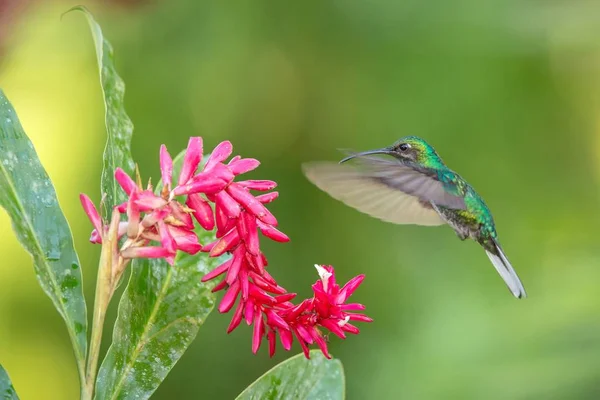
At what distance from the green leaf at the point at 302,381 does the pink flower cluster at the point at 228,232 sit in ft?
0.23

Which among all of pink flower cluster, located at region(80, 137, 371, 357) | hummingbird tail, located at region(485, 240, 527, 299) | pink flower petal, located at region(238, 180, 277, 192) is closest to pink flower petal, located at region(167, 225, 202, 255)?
pink flower cluster, located at region(80, 137, 371, 357)

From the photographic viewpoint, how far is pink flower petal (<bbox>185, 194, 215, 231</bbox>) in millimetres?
949

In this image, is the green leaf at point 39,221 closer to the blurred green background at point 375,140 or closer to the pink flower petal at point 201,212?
the pink flower petal at point 201,212

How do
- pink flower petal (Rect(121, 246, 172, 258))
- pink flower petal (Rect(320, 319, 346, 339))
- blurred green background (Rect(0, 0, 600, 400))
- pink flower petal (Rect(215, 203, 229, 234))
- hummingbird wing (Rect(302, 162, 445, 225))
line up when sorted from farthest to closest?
blurred green background (Rect(0, 0, 600, 400)), hummingbird wing (Rect(302, 162, 445, 225)), pink flower petal (Rect(320, 319, 346, 339)), pink flower petal (Rect(215, 203, 229, 234)), pink flower petal (Rect(121, 246, 172, 258))

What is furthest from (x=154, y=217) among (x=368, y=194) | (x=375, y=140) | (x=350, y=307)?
(x=375, y=140)

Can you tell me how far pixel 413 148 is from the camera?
185 cm

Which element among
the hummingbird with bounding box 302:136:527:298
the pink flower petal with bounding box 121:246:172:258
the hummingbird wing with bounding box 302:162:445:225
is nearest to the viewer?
the pink flower petal with bounding box 121:246:172:258

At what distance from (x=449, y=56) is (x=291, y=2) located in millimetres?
630

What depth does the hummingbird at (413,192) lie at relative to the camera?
1.68 meters

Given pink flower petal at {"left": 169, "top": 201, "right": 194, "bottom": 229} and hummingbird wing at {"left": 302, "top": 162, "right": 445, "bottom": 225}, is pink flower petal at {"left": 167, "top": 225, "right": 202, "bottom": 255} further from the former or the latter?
hummingbird wing at {"left": 302, "top": 162, "right": 445, "bottom": 225}

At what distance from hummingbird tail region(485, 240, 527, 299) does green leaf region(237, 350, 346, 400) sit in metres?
0.75

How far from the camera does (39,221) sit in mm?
1027

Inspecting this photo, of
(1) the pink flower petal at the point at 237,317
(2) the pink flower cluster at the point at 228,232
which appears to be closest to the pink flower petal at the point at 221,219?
(2) the pink flower cluster at the point at 228,232

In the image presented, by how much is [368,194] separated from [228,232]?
792 millimetres
